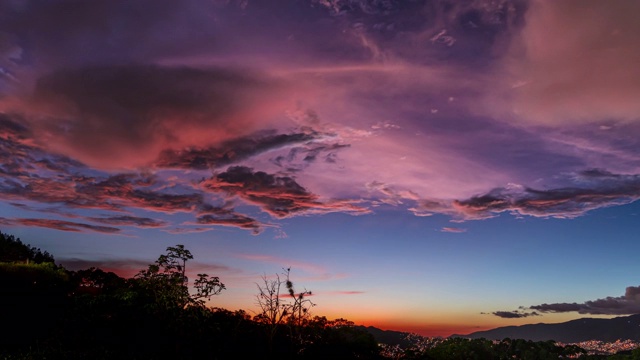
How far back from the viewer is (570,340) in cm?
18425

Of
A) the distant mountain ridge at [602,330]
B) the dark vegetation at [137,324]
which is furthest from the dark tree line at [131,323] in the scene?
the distant mountain ridge at [602,330]

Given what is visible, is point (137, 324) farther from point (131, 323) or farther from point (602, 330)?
point (602, 330)

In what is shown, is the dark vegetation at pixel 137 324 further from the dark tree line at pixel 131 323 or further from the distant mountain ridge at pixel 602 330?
the distant mountain ridge at pixel 602 330

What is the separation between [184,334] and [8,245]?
3215 cm

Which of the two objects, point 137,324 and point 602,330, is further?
point 602,330

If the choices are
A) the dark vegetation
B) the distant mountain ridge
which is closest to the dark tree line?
the dark vegetation

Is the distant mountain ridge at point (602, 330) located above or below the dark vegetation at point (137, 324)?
below

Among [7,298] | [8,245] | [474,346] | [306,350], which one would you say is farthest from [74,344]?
[474,346]

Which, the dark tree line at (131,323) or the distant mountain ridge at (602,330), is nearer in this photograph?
the dark tree line at (131,323)

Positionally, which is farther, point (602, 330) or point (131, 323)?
point (602, 330)

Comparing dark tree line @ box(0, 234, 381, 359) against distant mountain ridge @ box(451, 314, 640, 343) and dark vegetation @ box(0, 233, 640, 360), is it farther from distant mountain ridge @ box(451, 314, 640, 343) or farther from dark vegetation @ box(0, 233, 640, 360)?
distant mountain ridge @ box(451, 314, 640, 343)

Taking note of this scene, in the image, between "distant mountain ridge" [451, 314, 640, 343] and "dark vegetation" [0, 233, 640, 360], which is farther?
"distant mountain ridge" [451, 314, 640, 343]

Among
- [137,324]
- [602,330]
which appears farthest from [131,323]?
[602,330]

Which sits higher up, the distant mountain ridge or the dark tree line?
the dark tree line
